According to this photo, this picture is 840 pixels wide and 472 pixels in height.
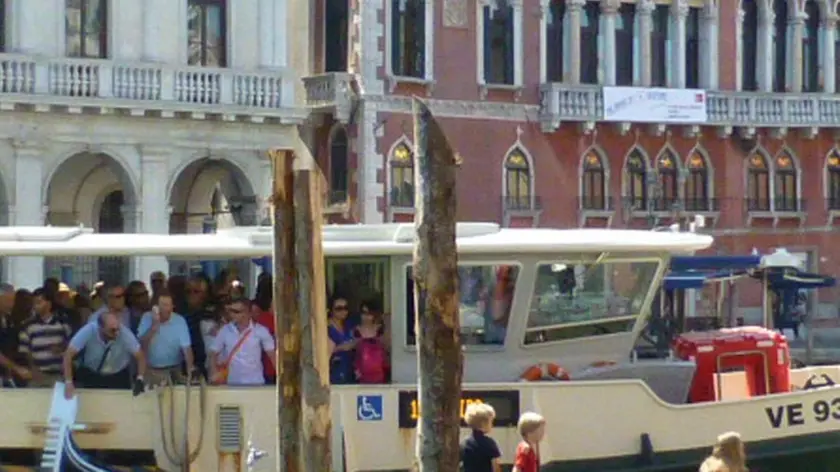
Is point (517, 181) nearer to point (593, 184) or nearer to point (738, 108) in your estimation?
point (593, 184)

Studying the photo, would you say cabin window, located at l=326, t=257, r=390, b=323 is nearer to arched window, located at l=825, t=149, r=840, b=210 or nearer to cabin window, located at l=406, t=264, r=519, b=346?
cabin window, located at l=406, t=264, r=519, b=346

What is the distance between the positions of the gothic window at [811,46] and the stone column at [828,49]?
0.33 ft

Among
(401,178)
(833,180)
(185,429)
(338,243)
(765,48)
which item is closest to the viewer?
(185,429)

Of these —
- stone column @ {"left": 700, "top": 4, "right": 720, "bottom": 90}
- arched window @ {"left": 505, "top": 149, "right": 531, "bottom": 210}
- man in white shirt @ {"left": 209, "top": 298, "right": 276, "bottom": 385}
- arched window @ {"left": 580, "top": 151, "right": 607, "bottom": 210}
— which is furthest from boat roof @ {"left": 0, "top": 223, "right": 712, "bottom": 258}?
stone column @ {"left": 700, "top": 4, "right": 720, "bottom": 90}

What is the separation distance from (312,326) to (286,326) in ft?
0.87

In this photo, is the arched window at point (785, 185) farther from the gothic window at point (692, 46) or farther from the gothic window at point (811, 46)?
the gothic window at point (692, 46)

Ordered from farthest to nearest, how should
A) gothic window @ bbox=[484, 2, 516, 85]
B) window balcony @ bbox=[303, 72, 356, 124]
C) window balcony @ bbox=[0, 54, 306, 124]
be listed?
gothic window @ bbox=[484, 2, 516, 85], window balcony @ bbox=[303, 72, 356, 124], window balcony @ bbox=[0, 54, 306, 124]

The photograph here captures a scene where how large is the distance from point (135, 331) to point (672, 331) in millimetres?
7302

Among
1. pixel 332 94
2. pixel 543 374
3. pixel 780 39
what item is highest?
pixel 780 39

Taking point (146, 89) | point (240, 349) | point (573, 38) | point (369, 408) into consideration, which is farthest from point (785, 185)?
point (240, 349)

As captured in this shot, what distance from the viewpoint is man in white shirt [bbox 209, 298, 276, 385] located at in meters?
13.5

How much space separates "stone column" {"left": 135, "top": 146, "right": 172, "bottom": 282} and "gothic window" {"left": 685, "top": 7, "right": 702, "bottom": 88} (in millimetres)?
11686

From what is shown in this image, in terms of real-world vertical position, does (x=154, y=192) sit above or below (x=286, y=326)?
above

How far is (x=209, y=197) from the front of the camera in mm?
29141
